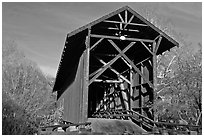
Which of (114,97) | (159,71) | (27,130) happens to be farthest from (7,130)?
(159,71)

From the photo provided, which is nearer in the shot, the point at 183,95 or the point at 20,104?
the point at 183,95

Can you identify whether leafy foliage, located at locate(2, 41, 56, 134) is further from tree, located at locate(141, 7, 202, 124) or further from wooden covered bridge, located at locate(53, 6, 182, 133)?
tree, located at locate(141, 7, 202, 124)

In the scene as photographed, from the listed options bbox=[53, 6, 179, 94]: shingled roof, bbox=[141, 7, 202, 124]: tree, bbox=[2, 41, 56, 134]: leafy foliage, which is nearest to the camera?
bbox=[141, 7, 202, 124]: tree

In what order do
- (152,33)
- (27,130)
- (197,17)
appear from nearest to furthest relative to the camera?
(152,33) < (27,130) < (197,17)

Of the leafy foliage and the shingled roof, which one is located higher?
the shingled roof

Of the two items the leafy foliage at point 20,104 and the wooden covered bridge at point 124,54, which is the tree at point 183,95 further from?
the leafy foliage at point 20,104

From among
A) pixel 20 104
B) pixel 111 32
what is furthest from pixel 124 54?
pixel 20 104

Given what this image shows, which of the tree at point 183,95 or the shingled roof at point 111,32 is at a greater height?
the shingled roof at point 111,32

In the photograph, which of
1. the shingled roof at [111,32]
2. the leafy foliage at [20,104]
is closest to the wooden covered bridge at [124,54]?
the shingled roof at [111,32]

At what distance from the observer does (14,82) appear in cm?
1562

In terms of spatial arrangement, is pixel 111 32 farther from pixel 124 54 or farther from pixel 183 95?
pixel 183 95

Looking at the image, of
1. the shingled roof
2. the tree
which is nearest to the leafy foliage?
the shingled roof

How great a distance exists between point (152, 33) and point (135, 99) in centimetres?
322

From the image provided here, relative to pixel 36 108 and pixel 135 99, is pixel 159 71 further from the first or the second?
pixel 36 108
